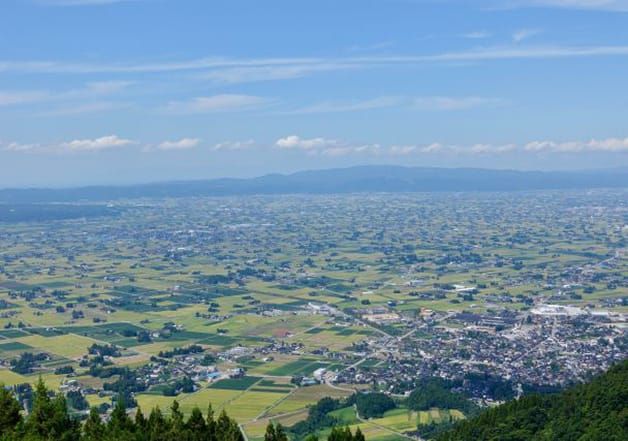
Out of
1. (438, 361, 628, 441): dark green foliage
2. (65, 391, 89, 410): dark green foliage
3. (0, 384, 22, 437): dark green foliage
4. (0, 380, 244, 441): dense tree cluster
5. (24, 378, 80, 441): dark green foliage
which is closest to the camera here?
(0, 384, 22, 437): dark green foliage

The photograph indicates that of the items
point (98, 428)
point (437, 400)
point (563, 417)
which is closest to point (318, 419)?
point (437, 400)

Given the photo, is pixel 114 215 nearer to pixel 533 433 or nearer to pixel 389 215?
pixel 389 215

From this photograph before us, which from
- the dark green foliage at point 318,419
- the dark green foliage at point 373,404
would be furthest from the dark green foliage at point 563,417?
the dark green foliage at point 373,404

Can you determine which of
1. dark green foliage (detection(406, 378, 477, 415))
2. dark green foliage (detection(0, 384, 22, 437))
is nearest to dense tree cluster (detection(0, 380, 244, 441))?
dark green foliage (detection(0, 384, 22, 437))

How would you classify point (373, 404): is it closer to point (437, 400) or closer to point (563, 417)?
point (437, 400)

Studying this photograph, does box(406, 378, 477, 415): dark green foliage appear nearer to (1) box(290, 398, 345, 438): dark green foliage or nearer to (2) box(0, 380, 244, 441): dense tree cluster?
(1) box(290, 398, 345, 438): dark green foliage

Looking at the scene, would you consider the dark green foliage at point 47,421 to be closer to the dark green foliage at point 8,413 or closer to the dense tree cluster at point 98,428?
the dense tree cluster at point 98,428
